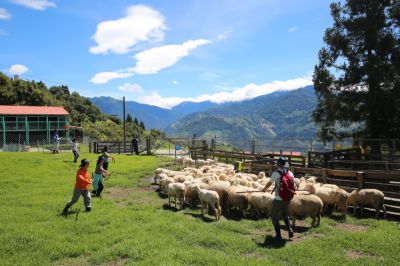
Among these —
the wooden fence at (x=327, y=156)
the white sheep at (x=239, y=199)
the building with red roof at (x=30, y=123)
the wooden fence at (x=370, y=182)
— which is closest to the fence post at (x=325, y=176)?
the wooden fence at (x=370, y=182)

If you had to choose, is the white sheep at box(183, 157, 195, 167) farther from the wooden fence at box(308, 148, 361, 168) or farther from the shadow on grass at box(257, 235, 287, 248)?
the shadow on grass at box(257, 235, 287, 248)

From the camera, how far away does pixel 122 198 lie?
15031 mm

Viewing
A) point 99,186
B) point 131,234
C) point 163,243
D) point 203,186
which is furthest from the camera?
point 99,186

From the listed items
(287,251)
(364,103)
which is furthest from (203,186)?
(364,103)

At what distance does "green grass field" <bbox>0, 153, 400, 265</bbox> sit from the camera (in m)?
7.66

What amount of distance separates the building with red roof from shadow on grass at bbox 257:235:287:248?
55478 mm

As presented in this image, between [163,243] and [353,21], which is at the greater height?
[353,21]

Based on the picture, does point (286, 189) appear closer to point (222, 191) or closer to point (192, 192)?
point (222, 191)

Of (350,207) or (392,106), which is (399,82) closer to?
(392,106)

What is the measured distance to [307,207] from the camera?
10234 mm

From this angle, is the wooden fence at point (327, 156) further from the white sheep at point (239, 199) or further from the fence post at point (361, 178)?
the white sheep at point (239, 199)

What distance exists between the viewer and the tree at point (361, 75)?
27234 mm

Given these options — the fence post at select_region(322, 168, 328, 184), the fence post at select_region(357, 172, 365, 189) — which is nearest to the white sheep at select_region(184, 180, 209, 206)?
the fence post at select_region(322, 168, 328, 184)

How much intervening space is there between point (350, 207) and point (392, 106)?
18.2 metres
